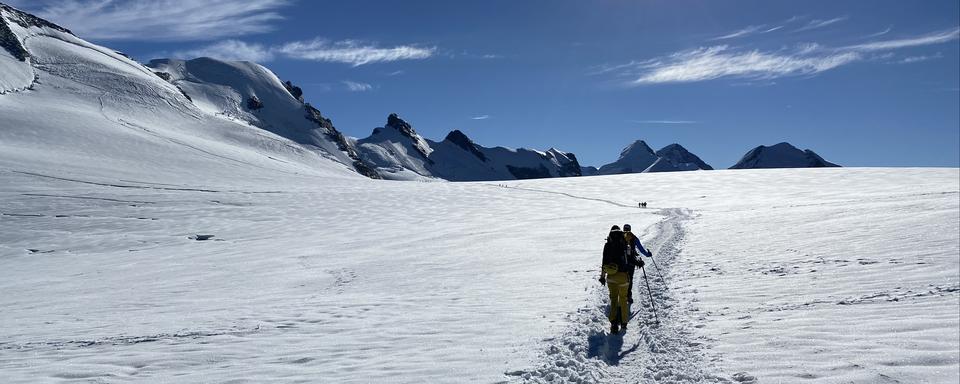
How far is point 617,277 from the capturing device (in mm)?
11688

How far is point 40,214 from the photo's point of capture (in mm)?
36625

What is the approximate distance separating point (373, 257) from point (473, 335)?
14776mm

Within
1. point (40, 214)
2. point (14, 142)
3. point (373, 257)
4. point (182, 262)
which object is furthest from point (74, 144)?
point (373, 257)

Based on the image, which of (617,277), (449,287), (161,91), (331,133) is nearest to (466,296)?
(449,287)

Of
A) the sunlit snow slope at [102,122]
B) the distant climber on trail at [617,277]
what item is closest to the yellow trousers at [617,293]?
the distant climber on trail at [617,277]

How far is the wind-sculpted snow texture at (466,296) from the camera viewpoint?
9.20 m

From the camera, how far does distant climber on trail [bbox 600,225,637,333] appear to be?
1159 centimetres

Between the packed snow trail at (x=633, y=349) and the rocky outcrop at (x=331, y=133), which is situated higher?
the rocky outcrop at (x=331, y=133)

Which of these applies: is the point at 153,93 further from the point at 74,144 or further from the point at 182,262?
the point at 182,262

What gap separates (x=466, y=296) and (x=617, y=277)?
5.62m

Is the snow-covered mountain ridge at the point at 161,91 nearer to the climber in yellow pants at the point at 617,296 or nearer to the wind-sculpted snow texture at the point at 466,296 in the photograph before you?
the wind-sculpted snow texture at the point at 466,296

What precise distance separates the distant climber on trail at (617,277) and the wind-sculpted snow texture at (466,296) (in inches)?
16.3

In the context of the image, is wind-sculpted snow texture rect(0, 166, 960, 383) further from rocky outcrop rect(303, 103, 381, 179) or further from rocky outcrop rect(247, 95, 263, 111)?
rocky outcrop rect(247, 95, 263, 111)

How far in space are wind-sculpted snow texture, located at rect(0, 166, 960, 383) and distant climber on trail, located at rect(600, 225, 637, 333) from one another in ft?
1.35
